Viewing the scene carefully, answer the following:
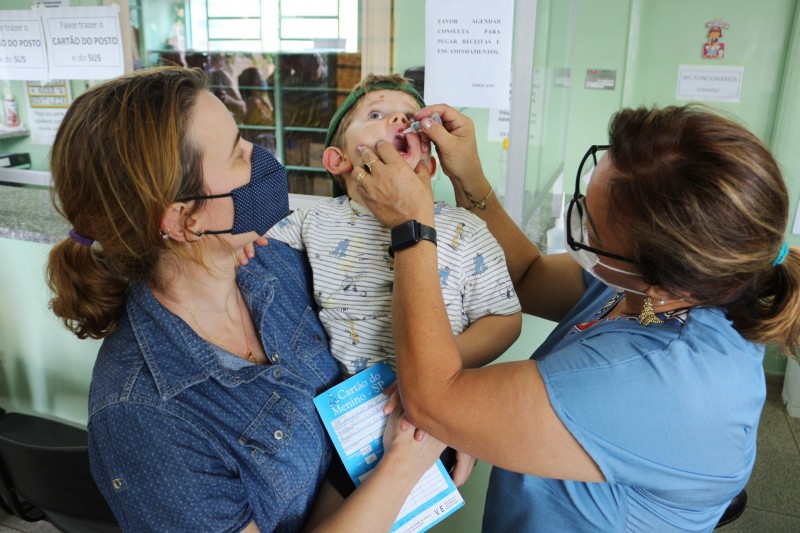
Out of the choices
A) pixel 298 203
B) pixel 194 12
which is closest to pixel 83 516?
pixel 298 203

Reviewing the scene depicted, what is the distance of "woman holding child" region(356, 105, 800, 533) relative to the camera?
33.3 inches

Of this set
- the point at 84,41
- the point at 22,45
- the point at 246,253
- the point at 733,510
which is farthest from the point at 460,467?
the point at 22,45

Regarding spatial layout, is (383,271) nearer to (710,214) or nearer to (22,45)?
(710,214)

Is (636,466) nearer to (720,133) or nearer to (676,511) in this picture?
(676,511)

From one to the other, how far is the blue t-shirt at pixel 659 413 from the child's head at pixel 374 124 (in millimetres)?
578

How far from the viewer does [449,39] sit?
167 cm

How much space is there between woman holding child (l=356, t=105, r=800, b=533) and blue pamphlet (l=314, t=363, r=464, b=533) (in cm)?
18

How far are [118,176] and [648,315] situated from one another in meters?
0.90

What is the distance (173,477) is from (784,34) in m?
4.09

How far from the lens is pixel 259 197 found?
1.13m

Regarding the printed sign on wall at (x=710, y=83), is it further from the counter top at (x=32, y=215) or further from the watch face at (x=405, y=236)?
the watch face at (x=405, y=236)

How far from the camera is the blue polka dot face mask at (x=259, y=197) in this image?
1105 mm

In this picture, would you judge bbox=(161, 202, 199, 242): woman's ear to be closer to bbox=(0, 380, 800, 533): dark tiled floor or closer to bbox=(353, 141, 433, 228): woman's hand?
bbox=(353, 141, 433, 228): woman's hand

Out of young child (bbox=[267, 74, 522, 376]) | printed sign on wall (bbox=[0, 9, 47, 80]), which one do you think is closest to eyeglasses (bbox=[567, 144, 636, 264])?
young child (bbox=[267, 74, 522, 376])
